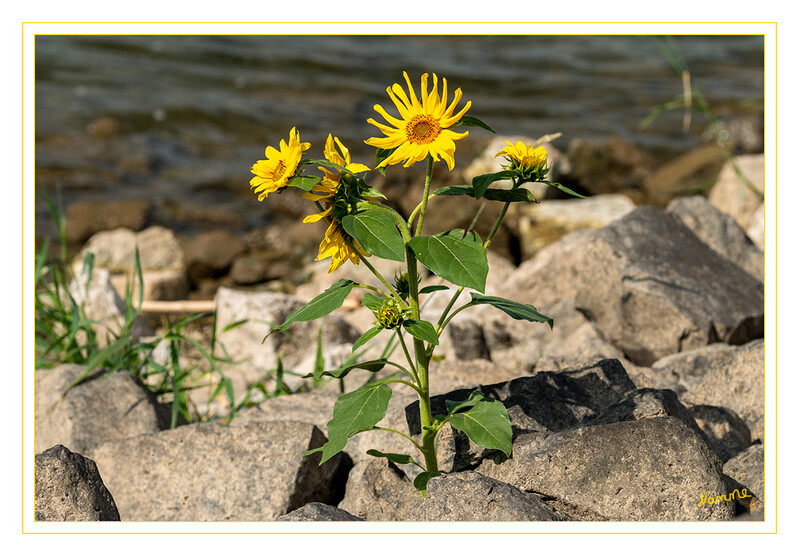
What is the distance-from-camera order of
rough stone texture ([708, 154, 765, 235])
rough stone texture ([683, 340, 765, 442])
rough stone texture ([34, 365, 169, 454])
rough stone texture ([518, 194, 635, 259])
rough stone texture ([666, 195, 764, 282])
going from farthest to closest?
1. rough stone texture ([518, 194, 635, 259])
2. rough stone texture ([708, 154, 765, 235])
3. rough stone texture ([666, 195, 764, 282])
4. rough stone texture ([34, 365, 169, 454])
5. rough stone texture ([683, 340, 765, 442])

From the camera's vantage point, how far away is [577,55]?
14.5 metres

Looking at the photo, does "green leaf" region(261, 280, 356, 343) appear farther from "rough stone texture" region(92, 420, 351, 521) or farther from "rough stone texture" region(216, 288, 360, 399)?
"rough stone texture" region(216, 288, 360, 399)

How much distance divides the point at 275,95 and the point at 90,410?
9060mm

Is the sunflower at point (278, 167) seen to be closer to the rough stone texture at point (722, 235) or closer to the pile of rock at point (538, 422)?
the pile of rock at point (538, 422)

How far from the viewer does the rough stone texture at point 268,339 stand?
14.3ft

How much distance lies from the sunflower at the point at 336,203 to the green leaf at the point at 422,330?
212 mm

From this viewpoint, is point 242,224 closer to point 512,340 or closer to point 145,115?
point 145,115

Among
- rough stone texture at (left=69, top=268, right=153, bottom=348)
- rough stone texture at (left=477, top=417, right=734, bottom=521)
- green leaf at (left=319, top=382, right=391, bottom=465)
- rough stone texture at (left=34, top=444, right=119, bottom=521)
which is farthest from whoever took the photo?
rough stone texture at (left=69, top=268, right=153, bottom=348)

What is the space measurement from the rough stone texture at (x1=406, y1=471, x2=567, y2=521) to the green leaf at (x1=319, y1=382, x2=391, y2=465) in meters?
0.26

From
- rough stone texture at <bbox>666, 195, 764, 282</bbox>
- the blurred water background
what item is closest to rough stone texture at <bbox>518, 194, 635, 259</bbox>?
rough stone texture at <bbox>666, 195, 764, 282</bbox>

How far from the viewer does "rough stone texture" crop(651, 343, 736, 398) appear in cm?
326

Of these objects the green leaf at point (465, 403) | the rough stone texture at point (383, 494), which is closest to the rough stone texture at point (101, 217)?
the rough stone texture at point (383, 494)

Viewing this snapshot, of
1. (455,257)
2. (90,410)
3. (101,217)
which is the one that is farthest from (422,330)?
(101,217)
